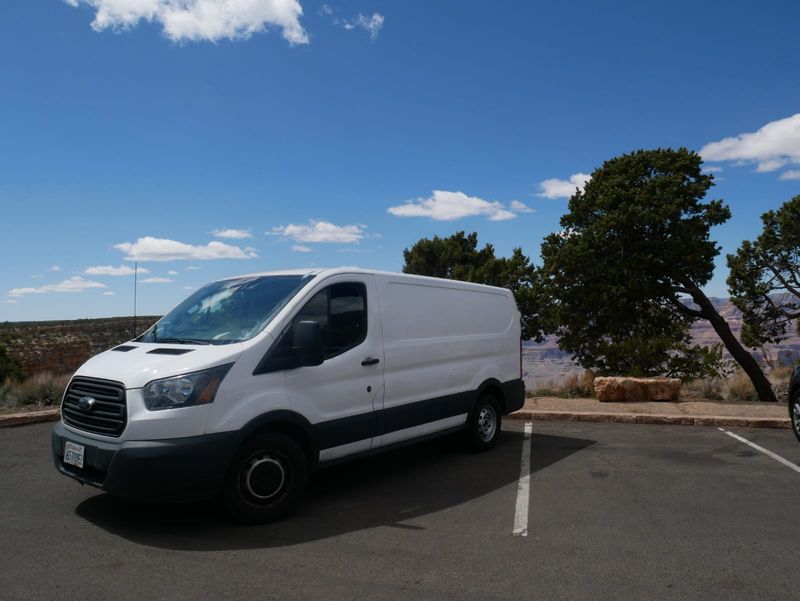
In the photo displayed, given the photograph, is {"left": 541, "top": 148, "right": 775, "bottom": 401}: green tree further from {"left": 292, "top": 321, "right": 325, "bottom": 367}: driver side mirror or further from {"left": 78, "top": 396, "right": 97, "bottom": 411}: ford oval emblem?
{"left": 78, "top": 396, "right": 97, "bottom": 411}: ford oval emblem

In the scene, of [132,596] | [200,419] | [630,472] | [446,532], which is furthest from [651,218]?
[132,596]

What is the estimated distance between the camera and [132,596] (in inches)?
148

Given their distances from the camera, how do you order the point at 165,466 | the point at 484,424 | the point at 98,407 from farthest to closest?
the point at 484,424 < the point at 98,407 < the point at 165,466

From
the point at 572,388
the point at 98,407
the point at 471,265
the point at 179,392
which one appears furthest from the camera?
the point at 471,265

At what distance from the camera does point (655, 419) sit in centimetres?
982

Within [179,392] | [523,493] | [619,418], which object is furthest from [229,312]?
[619,418]

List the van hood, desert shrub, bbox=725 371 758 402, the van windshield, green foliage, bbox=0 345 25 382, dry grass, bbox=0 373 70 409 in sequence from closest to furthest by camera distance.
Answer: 1. the van hood
2. the van windshield
3. dry grass, bbox=0 373 70 409
4. desert shrub, bbox=725 371 758 402
5. green foliage, bbox=0 345 25 382

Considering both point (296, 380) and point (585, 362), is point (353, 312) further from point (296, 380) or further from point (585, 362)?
point (585, 362)

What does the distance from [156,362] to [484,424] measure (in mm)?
4274

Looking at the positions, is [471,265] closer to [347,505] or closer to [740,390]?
[740,390]

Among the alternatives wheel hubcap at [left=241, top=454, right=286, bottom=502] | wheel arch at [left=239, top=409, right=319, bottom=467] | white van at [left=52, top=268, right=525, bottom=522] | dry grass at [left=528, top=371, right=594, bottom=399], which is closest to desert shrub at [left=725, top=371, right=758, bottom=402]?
dry grass at [left=528, top=371, right=594, bottom=399]

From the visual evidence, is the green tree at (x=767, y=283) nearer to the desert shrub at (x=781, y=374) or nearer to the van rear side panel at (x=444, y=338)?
the desert shrub at (x=781, y=374)

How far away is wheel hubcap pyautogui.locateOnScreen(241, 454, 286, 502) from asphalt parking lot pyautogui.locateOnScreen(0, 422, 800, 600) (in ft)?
0.86

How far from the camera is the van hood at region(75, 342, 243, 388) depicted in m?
4.68
